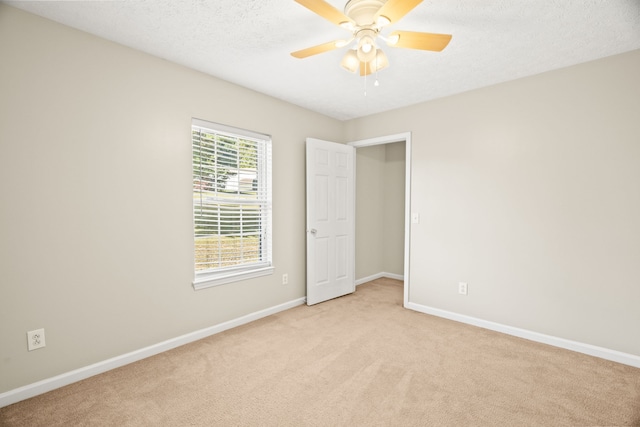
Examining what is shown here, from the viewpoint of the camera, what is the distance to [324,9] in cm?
151

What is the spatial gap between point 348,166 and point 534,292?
2577mm

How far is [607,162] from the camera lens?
2.52 metres

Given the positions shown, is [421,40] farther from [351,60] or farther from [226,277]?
[226,277]

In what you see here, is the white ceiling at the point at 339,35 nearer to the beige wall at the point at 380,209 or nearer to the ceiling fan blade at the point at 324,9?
the ceiling fan blade at the point at 324,9

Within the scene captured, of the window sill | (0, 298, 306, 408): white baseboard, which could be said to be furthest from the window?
(0, 298, 306, 408): white baseboard

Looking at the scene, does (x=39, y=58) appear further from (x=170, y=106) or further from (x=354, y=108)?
(x=354, y=108)

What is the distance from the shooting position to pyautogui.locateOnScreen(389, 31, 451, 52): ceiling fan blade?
5.52ft

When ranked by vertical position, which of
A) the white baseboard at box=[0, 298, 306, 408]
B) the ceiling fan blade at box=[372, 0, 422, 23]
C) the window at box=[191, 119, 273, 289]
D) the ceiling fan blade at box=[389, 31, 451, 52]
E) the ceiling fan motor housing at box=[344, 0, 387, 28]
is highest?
the ceiling fan motor housing at box=[344, 0, 387, 28]

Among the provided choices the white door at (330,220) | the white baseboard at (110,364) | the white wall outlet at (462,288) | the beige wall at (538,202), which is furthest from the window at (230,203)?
the white wall outlet at (462,288)

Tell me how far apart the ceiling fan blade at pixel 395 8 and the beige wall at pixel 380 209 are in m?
3.28

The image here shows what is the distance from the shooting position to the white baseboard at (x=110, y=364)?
1.95 meters

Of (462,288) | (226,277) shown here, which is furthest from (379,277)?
(226,277)

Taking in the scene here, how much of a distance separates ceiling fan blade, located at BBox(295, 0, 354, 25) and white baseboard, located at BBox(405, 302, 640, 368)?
3127 millimetres

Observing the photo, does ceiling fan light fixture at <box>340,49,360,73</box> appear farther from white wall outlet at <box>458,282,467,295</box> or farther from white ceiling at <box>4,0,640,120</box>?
white wall outlet at <box>458,282,467,295</box>
